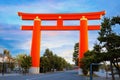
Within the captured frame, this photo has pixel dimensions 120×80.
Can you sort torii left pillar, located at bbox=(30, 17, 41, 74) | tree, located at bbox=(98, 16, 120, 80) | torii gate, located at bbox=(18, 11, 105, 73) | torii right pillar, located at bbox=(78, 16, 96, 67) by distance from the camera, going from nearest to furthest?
tree, located at bbox=(98, 16, 120, 80), torii right pillar, located at bbox=(78, 16, 96, 67), torii gate, located at bbox=(18, 11, 105, 73), torii left pillar, located at bbox=(30, 17, 41, 74)

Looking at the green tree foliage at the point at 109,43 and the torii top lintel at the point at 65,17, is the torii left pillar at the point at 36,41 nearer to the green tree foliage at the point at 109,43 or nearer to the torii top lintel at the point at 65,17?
the torii top lintel at the point at 65,17

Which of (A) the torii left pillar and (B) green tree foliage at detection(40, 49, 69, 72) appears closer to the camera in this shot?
(A) the torii left pillar

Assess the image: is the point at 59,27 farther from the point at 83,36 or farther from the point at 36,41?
the point at 36,41

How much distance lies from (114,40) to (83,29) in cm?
3965

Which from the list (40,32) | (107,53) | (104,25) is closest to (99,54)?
(107,53)

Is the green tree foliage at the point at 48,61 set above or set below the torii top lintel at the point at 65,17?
below

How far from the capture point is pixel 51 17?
63969 mm

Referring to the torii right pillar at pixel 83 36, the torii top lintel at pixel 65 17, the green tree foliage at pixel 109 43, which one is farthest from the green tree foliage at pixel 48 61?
the green tree foliage at pixel 109 43

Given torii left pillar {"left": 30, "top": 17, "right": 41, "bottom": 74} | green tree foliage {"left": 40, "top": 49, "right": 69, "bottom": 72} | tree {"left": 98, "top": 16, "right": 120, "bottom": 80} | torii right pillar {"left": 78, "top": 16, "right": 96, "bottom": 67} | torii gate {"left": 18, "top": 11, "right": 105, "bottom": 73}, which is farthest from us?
green tree foliage {"left": 40, "top": 49, "right": 69, "bottom": 72}

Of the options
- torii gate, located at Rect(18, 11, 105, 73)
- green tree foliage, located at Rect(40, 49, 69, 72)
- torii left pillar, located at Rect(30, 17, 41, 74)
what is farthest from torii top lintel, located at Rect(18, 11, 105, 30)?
green tree foliage, located at Rect(40, 49, 69, 72)

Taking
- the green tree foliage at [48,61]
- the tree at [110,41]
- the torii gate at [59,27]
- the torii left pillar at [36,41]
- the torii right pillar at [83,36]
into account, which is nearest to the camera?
the tree at [110,41]

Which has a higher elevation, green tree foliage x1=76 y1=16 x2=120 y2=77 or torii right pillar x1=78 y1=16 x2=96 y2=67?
torii right pillar x1=78 y1=16 x2=96 y2=67

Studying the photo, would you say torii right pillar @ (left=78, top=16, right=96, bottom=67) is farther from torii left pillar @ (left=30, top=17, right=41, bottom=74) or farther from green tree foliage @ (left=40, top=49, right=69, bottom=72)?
green tree foliage @ (left=40, top=49, right=69, bottom=72)

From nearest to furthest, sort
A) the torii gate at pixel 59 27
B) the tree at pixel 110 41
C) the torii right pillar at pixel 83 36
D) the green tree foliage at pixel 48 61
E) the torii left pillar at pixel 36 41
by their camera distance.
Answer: the tree at pixel 110 41, the torii right pillar at pixel 83 36, the torii gate at pixel 59 27, the torii left pillar at pixel 36 41, the green tree foliage at pixel 48 61
